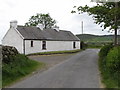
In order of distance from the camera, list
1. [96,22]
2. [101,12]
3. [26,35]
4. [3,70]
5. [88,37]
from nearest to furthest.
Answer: [3,70] < [101,12] < [96,22] < [26,35] < [88,37]

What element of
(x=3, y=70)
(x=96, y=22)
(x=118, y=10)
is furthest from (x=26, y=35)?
(x=3, y=70)

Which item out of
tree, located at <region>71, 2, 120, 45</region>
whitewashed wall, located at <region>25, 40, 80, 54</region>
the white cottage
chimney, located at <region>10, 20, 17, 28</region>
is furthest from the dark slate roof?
tree, located at <region>71, 2, 120, 45</region>

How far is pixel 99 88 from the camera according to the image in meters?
9.45

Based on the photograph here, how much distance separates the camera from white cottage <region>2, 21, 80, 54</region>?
35375mm

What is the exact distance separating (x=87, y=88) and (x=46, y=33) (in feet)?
109

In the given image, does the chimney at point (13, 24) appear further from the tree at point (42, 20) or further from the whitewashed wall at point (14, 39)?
the tree at point (42, 20)

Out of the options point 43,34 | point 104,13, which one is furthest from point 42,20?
point 104,13

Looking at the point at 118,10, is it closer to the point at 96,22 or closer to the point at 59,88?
the point at 96,22

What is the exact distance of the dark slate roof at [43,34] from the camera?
36812mm

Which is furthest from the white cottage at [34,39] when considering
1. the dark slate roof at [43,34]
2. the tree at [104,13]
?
the tree at [104,13]

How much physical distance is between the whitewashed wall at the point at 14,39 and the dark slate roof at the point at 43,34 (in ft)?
2.96

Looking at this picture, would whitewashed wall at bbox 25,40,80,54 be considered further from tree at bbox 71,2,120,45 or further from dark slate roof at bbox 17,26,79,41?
tree at bbox 71,2,120,45

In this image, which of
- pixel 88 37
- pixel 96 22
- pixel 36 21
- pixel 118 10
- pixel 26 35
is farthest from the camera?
pixel 88 37

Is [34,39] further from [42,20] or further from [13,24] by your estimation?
[42,20]
